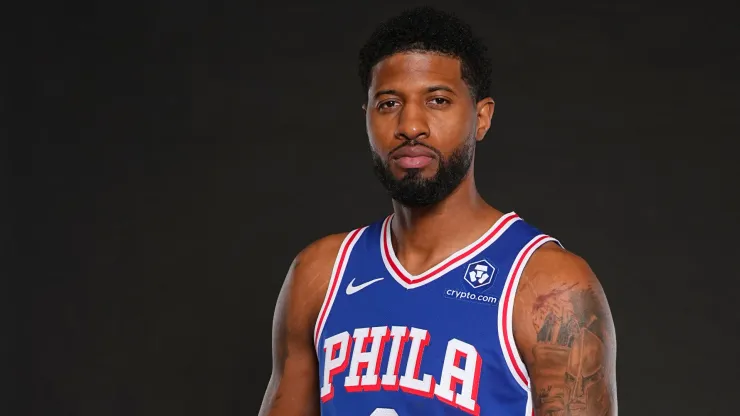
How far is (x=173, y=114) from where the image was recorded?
15.0 feet

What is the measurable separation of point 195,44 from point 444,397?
7.90 feet

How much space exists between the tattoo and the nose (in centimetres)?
50

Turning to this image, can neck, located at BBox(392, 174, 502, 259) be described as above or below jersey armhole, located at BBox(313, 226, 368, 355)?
above

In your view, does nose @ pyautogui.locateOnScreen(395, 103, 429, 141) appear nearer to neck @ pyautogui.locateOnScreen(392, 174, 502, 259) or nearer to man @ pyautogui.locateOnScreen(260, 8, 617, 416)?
man @ pyautogui.locateOnScreen(260, 8, 617, 416)

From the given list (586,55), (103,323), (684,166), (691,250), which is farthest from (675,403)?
(103,323)

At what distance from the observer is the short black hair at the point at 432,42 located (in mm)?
2807

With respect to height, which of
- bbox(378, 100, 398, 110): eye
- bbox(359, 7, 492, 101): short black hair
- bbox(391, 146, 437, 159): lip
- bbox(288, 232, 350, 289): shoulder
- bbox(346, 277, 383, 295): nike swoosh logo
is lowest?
bbox(346, 277, 383, 295): nike swoosh logo

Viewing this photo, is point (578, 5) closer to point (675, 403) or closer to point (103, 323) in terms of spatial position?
point (675, 403)

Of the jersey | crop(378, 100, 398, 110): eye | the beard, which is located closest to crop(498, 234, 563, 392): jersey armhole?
the jersey

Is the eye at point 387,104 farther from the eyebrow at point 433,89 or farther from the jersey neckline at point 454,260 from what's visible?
the jersey neckline at point 454,260

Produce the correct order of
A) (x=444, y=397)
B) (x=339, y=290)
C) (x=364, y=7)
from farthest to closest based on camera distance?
(x=364, y=7) → (x=339, y=290) → (x=444, y=397)

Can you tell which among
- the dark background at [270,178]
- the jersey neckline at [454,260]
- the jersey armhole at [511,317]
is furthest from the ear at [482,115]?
the dark background at [270,178]

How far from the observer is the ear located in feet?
9.49

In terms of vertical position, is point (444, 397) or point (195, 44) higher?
point (195, 44)
